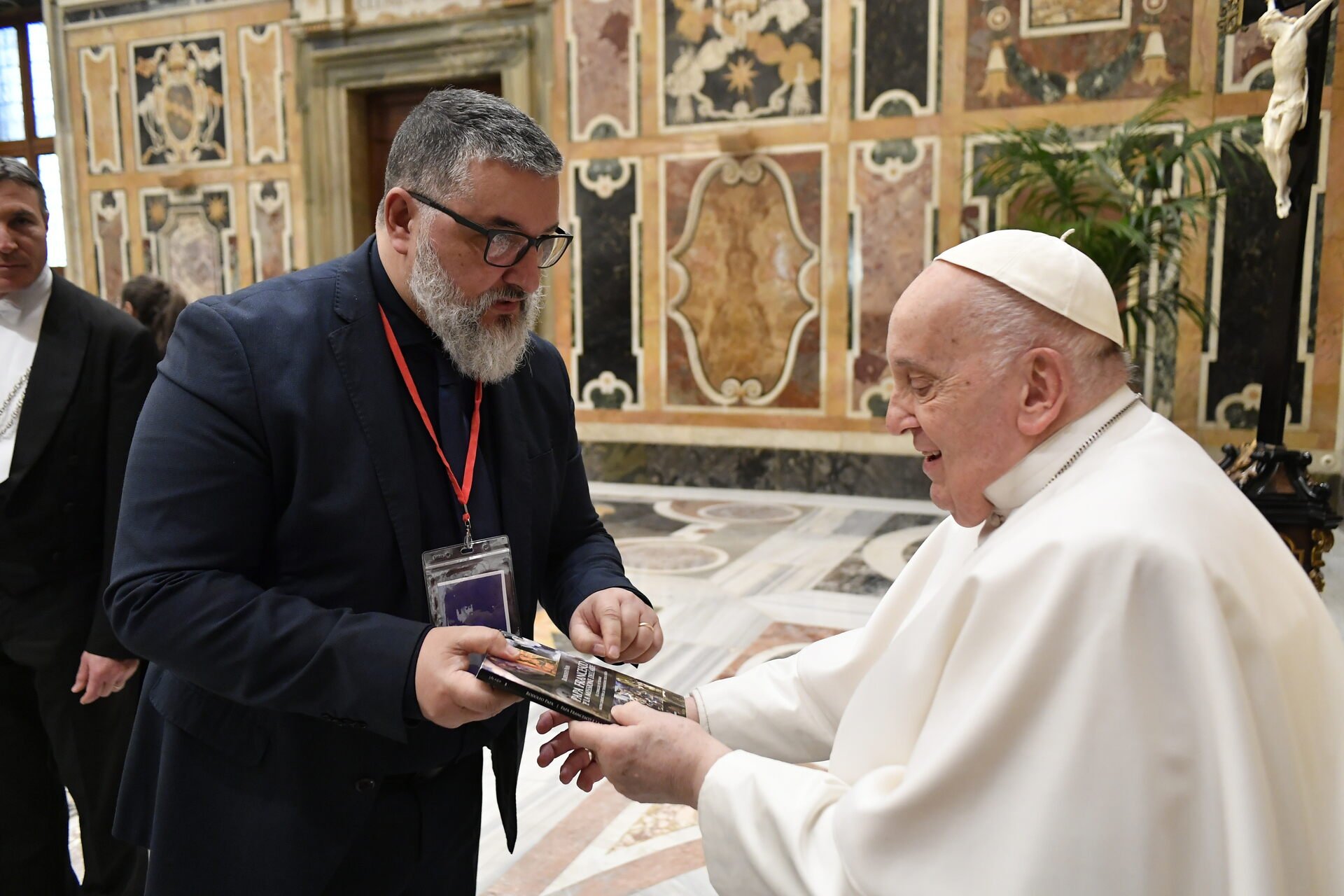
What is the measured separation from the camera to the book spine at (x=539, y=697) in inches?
60.0

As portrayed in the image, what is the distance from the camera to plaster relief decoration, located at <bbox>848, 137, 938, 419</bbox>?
25.5ft

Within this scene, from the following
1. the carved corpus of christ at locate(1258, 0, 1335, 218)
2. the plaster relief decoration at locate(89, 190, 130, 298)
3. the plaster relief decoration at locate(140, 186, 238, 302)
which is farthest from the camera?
the plaster relief decoration at locate(89, 190, 130, 298)

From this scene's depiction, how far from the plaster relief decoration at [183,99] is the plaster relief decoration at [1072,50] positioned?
6.86m

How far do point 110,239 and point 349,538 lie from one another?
10.6 m

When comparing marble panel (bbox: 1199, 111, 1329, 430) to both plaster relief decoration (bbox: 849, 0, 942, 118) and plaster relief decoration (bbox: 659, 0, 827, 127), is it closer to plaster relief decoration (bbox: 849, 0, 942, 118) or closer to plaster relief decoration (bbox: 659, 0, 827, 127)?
plaster relief decoration (bbox: 849, 0, 942, 118)

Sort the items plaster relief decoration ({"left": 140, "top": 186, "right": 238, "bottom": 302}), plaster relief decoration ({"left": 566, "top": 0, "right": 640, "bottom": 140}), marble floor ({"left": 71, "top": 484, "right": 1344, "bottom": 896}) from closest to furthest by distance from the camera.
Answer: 1. marble floor ({"left": 71, "top": 484, "right": 1344, "bottom": 896})
2. plaster relief decoration ({"left": 566, "top": 0, "right": 640, "bottom": 140})
3. plaster relief decoration ({"left": 140, "top": 186, "right": 238, "bottom": 302})

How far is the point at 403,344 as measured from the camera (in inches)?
72.1

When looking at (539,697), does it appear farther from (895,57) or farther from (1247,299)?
(895,57)

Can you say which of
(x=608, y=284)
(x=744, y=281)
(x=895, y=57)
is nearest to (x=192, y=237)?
(x=608, y=284)

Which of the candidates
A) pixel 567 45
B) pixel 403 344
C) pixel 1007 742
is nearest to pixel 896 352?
pixel 1007 742

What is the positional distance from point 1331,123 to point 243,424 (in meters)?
7.47

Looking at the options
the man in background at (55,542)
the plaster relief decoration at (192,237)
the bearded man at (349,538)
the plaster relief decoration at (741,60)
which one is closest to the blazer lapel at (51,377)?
the man in background at (55,542)

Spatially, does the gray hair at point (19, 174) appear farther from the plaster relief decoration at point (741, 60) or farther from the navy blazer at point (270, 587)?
the plaster relief decoration at point (741, 60)

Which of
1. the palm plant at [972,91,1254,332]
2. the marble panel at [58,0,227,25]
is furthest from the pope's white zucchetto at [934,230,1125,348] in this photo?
the marble panel at [58,0,227,25]
